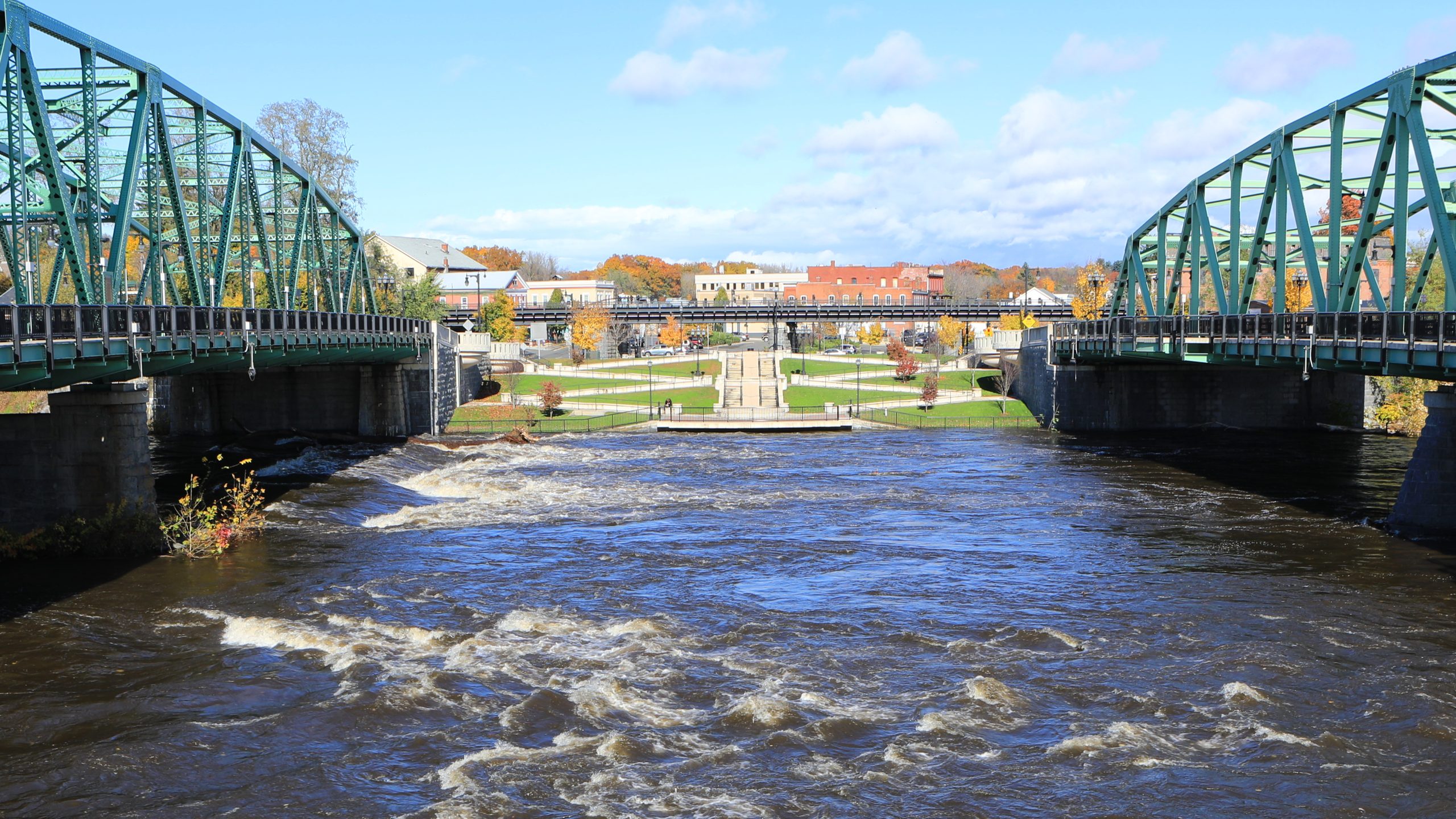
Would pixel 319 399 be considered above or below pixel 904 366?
below

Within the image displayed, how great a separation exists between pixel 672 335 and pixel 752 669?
394 feet

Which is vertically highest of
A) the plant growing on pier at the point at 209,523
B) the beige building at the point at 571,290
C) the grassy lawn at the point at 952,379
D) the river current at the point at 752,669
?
the beige building at the point at 571,290

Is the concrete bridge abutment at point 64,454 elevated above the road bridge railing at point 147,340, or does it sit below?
below

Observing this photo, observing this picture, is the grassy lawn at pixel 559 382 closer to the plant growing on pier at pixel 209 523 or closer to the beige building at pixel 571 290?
the plant growing on pier at pixel 209 523

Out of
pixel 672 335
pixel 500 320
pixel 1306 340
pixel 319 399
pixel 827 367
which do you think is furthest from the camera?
pixel 672 335

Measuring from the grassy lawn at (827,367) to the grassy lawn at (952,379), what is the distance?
18.0 feet

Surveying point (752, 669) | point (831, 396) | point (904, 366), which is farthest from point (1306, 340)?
point (904, 366)

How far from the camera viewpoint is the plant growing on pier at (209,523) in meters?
35.1

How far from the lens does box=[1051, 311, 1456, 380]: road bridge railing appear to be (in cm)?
3497

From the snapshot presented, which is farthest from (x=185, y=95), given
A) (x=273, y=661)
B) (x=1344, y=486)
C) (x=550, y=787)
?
(x=1344, y=486)

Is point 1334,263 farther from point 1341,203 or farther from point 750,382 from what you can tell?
point 750,382

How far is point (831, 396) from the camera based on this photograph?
8694 cm

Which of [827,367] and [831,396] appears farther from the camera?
[827,367]

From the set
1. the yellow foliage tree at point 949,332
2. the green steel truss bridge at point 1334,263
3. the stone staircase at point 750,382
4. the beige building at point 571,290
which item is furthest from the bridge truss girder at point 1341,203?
the beige building at point 571,290
